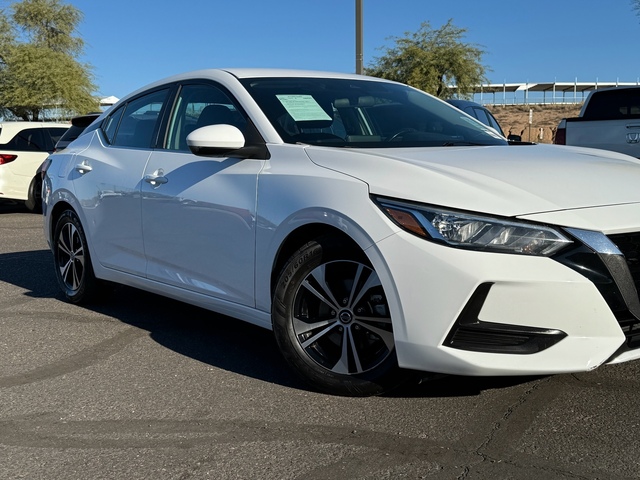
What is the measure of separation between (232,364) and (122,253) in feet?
4.20

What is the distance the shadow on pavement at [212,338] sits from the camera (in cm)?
372

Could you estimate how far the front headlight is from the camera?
2.96 m

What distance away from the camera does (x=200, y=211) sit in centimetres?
415

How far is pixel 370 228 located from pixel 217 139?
1061 millimetres

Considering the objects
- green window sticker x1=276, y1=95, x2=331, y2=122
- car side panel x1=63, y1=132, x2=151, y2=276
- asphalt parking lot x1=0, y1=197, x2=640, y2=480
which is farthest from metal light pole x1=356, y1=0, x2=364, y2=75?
asphalt parking lot x1=0, y1=197, x2=640, y2=480

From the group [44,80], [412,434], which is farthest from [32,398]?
[44,80]

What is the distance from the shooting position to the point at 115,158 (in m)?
5.12

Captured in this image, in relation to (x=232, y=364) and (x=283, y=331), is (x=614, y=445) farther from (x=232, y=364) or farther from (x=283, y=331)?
(x=232, y=364)

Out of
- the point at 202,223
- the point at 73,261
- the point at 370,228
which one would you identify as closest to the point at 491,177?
the point at 370,228

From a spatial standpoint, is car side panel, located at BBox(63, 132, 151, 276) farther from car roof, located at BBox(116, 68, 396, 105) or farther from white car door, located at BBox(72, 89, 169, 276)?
car roof, located at BBox(116, 68, 396, 105)

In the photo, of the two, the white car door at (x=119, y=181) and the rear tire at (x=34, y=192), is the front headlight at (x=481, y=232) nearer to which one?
the white car door at (x=119, y=181)

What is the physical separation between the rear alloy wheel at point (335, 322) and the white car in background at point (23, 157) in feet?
34.2

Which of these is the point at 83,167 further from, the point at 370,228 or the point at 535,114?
the point at 535,114

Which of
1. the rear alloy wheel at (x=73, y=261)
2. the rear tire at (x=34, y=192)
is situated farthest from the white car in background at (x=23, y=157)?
the rear alloy wheel at (x=73, y=261)
